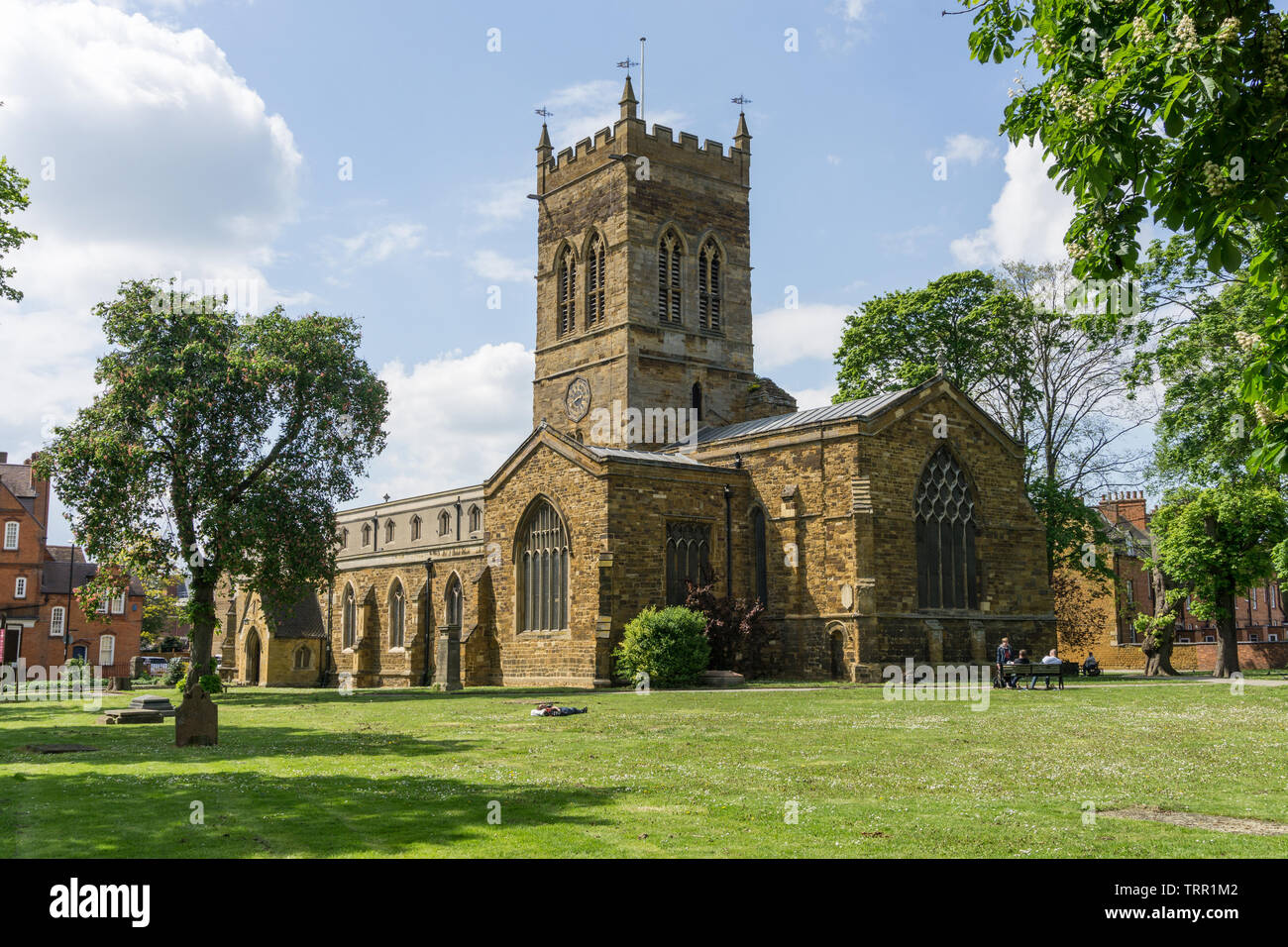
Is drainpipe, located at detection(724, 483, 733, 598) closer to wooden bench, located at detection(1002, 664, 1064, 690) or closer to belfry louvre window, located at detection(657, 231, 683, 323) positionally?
wooden bench, located at detection(1002, 664, 1064, 690)

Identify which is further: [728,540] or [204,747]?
[728,540]

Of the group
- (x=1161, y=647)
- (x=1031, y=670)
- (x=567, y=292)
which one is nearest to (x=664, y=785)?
(x=1031, y=670)

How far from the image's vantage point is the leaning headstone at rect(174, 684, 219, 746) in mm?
16641

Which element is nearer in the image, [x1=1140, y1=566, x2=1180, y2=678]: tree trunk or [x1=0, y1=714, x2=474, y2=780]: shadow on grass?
[x1=0, y1=714, x2=474, y2=780]: shadow on grass

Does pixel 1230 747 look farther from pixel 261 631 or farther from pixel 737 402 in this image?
pixel 261 631

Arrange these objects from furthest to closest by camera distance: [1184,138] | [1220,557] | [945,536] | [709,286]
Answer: [709,286]
[1220,557]
[945,536]
[1184,138]

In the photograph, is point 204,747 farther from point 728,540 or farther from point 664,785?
point 728,540

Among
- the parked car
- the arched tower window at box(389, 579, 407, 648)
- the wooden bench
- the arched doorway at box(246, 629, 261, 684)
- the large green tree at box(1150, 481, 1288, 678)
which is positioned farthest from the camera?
the parked car

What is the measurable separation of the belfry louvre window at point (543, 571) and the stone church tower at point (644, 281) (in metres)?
Result: 9.57

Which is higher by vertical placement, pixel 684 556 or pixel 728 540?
pixel 728 540

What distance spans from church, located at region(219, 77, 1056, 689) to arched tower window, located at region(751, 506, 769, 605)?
107 mm

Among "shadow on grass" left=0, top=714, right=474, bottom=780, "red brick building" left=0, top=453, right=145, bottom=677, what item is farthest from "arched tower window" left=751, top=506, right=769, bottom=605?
"red brick building" left=0, top=453, right=145, bottom=677

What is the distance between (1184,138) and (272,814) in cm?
949

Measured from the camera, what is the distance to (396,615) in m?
52.7
